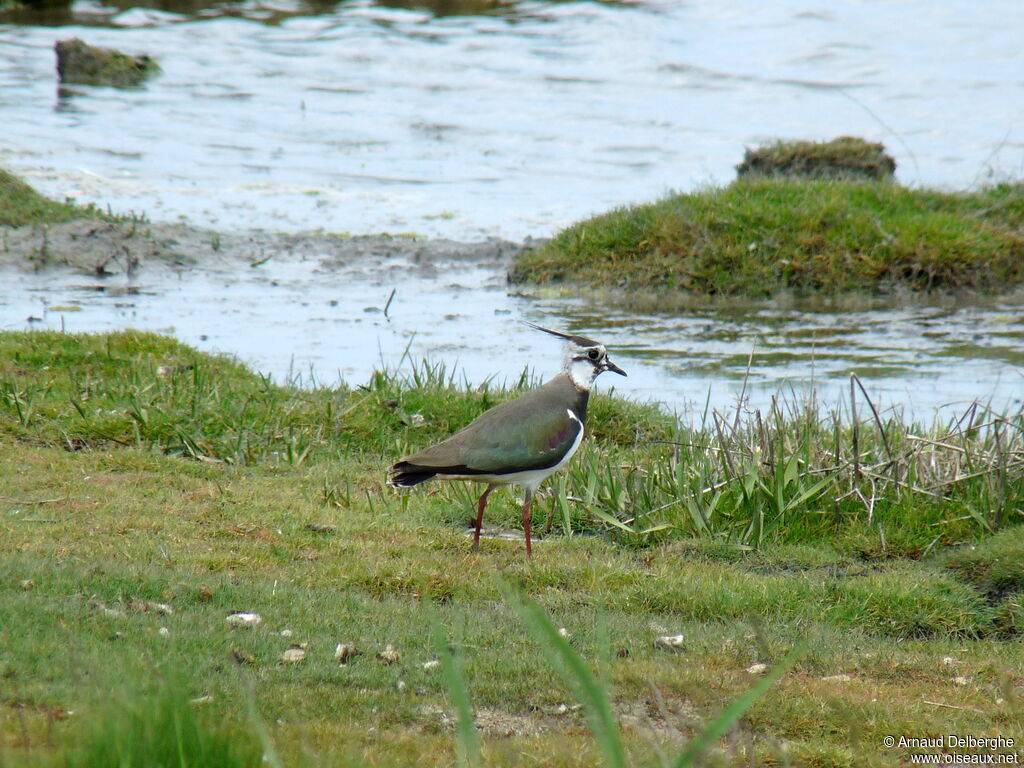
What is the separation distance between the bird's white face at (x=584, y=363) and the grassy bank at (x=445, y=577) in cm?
74

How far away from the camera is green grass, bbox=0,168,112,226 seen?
14.6 metres

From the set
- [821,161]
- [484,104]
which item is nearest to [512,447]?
[821,161]

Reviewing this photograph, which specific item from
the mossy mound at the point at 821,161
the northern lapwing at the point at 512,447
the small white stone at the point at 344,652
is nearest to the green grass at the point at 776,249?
the mossy mound at the point at 821,161

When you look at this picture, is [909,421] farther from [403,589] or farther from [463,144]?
[463,144]

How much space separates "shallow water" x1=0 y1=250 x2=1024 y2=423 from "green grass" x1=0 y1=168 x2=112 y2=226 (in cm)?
103

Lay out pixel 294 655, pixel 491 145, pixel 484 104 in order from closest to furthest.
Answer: pixel 294 655 → pixel 491 145 → pixel 484 104

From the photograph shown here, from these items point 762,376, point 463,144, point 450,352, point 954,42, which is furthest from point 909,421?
point 954,42

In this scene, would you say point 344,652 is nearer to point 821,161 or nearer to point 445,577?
point 445,577

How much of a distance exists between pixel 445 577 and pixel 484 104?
18.5 m

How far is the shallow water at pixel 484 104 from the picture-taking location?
17781 millimetres

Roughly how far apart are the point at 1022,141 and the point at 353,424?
49.9ft

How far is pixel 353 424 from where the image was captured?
935 cm

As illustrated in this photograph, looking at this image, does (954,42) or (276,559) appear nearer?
(276,559)

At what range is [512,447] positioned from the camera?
22.9 ft
